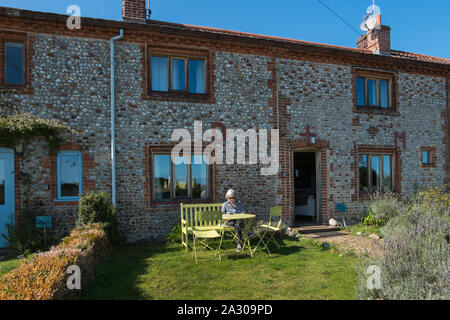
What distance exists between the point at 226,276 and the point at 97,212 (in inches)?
141

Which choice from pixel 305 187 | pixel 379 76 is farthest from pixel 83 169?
pixel 379 76

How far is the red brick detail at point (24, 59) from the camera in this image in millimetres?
7422

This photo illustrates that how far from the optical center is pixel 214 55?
894cm

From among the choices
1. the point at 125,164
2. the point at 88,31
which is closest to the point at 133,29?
the point at 88,31

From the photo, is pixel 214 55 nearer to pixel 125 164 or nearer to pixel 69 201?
pixel 125 164

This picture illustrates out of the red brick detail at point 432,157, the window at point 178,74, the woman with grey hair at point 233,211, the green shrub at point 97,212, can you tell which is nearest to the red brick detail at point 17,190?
the green shrub at point 97,212

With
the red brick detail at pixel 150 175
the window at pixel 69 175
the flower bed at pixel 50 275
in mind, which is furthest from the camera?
the red brick detail at pixel 150 175

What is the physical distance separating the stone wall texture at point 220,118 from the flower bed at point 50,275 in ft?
9.42

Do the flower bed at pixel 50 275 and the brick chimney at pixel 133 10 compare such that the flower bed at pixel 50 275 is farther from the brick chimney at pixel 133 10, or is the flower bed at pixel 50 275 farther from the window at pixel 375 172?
the window at pixel 375 172

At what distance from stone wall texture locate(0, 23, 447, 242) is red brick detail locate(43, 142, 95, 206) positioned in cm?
3

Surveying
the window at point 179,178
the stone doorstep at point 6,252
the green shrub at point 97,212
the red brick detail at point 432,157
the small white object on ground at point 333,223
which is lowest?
the stone doorstep at point 6,252

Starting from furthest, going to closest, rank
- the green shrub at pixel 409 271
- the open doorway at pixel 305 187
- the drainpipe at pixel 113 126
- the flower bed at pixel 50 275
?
the open doorway at pixel 305 187, the drainpipe at pixel 113 126, the green shrub at pixel 409 271, the flower bed at pixel 50 275

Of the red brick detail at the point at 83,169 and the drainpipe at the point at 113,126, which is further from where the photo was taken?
the drainpipe at the point at 113,126

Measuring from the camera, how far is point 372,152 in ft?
34.7
